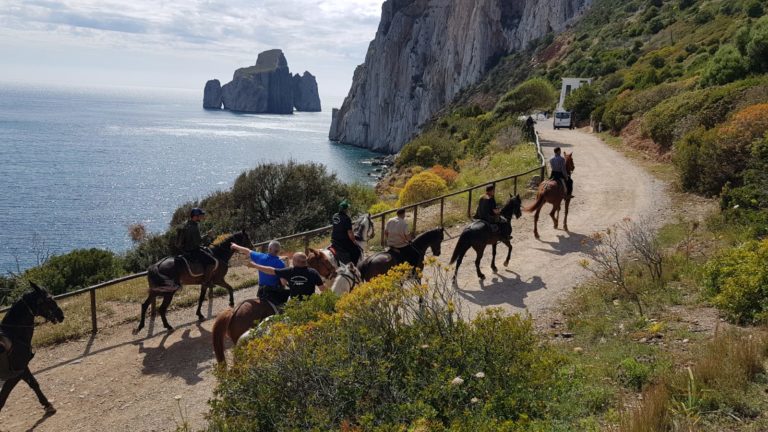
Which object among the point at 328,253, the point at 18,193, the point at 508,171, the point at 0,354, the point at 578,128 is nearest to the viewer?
A: the point at 0,354

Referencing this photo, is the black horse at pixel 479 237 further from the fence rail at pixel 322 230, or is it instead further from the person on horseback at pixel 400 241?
the fence rail at pixel 322 230

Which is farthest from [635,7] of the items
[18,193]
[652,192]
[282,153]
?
[18,193]

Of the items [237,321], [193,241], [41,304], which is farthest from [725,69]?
[41,304]

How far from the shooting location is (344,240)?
11.0 m

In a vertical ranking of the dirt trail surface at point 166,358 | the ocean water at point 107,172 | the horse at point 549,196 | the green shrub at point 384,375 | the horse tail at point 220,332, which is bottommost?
the ocean water at point 107,172

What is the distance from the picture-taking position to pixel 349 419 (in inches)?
209

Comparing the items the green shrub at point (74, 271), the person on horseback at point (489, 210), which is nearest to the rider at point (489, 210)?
the person on horseback at point (489, 210)

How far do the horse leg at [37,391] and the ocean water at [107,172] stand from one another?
48.2ft

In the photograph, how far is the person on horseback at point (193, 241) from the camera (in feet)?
35.1

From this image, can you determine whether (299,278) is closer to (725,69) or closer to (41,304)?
(41,304)

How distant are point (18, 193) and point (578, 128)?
169 ft

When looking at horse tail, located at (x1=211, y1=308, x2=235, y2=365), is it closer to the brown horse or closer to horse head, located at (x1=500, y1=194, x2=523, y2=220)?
the brown horse

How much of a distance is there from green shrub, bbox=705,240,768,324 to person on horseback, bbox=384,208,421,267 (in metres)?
5.15

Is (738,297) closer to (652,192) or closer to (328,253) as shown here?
(328,253)
